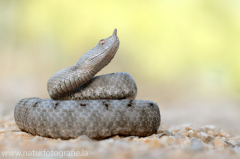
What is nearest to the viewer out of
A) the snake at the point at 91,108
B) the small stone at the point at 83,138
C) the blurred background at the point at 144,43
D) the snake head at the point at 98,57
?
the small stone at the point at 83,138

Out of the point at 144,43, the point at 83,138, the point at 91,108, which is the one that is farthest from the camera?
the point at 144,43

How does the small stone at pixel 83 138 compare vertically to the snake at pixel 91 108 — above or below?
below

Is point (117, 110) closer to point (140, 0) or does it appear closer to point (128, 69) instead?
point (128, 69)

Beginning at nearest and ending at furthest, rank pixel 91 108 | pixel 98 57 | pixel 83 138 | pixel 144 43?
pixel 83 138
pixel 91 108
pixel 98 57
pixel 144 43

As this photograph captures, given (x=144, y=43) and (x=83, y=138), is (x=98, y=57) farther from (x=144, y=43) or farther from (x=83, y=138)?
(x=144, y=43)

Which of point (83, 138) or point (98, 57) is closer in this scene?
point (83, 138)

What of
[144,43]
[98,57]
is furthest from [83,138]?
[144,43]

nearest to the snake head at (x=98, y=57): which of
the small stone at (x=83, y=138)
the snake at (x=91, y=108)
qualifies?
the snake at (x=91, y=108)

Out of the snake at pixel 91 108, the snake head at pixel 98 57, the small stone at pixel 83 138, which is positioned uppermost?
the snake head at pixel 98 57

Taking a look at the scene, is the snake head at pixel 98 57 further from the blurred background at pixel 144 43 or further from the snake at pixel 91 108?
the blurred background at pixel 144 43
